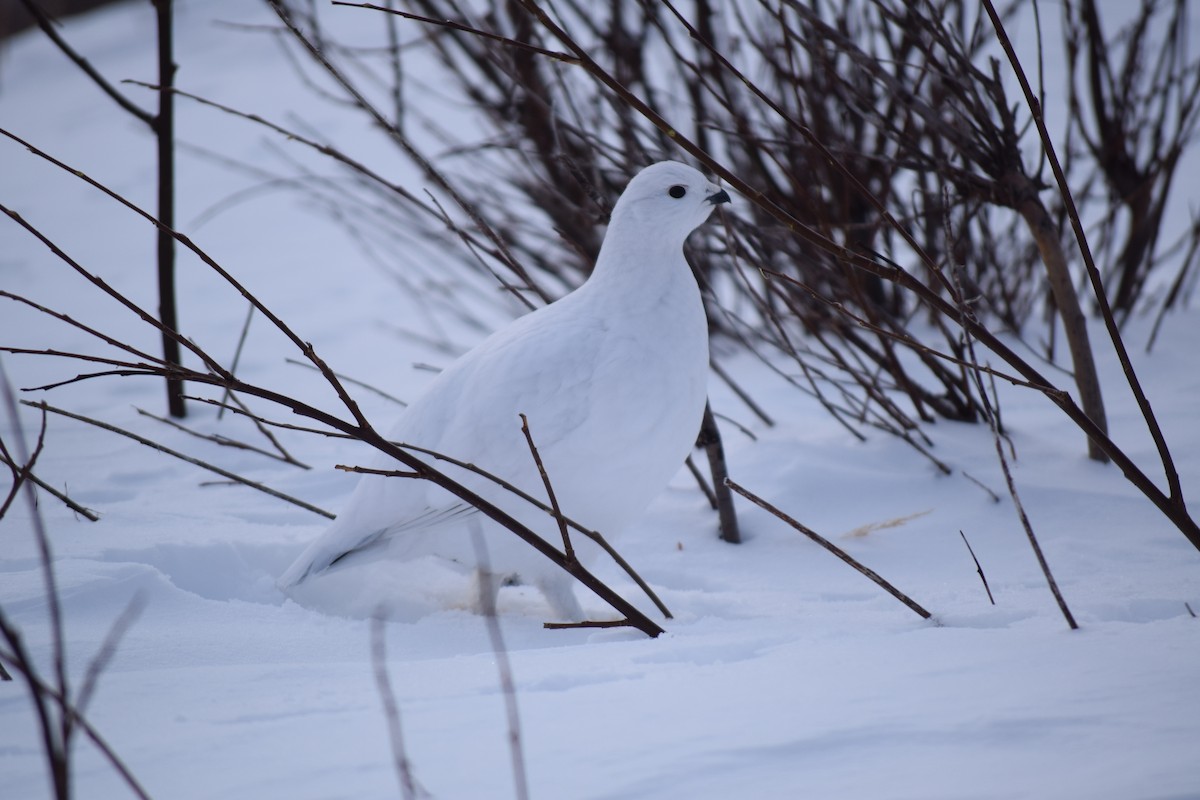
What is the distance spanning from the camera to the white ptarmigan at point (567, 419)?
1.88 metres

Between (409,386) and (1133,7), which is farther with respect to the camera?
(1133,7)

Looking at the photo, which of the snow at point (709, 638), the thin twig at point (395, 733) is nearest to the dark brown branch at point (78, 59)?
the snow at point (709, 638)

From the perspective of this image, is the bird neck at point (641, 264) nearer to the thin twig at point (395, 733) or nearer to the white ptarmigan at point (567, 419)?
the white ptarmigan at point (567, 419)

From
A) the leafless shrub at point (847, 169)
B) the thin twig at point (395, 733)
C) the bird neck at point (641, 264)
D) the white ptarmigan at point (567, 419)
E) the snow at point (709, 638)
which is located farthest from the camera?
the leafless shrub at point (847, 169)

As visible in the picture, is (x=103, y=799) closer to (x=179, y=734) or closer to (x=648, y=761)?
(x=179, y=734)

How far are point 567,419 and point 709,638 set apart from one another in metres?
0.48

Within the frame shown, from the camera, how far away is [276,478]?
2633 millimetres

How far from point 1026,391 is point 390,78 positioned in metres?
6.08

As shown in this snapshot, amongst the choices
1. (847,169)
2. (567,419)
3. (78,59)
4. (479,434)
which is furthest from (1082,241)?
(78,59)

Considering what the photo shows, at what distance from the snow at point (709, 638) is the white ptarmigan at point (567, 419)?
0.48 feet

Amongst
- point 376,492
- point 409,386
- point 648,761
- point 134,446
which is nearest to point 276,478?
point 134,446

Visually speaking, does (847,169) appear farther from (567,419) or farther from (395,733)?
(395,733)

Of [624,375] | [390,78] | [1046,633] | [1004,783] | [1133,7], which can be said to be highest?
[390,78]

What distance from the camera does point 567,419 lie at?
1.87 metres
